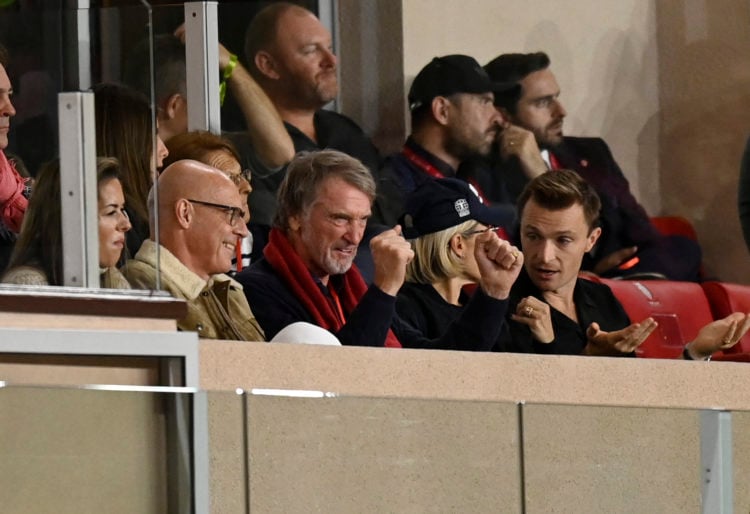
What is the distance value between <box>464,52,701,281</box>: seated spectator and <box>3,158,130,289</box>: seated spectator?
184 centimetres

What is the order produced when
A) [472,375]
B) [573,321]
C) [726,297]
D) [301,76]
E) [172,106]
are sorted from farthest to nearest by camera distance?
[726,297]
[573,321]
[301,76]
[472,375]
[172,106]

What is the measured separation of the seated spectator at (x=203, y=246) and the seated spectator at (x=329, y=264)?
3.7 inches

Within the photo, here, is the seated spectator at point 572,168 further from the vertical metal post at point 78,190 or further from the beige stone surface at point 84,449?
the beige stone surface at point 84,449

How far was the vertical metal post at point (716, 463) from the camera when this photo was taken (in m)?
4.07

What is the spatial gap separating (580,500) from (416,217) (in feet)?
5.84

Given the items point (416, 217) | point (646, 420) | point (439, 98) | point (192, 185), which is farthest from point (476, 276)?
point (646, 420)

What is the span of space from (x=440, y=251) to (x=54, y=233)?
1657 mm

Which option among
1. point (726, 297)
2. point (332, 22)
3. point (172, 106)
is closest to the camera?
point (172, 106)

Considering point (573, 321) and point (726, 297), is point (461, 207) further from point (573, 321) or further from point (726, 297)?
point (726, 297)

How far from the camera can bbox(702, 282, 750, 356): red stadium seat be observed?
21.0 feet

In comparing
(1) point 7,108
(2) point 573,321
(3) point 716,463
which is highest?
(1) point 7,108

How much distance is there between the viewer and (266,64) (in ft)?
18.5

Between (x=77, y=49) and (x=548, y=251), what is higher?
(x=77, y=49)

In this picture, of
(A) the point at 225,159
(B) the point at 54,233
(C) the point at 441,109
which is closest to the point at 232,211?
(A) the point at 225,159
